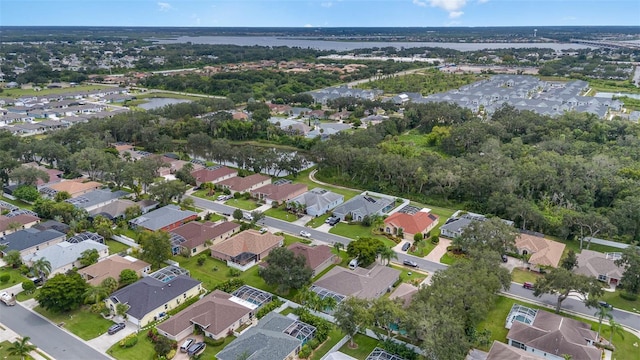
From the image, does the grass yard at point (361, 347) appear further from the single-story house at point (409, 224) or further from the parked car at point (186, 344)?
the single-story house at point (409, 224)

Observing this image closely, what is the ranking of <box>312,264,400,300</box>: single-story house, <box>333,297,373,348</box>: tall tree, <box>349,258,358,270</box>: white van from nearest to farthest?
<box>333,297,373,348</box>: tall tree → <box>312,264,400,300</box>: single-story house → <box>349,258,358,270</box>: white van

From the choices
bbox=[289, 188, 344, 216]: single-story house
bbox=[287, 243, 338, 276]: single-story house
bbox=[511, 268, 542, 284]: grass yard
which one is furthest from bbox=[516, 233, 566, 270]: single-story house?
bbox=[289, 188, 344, 216]: single-story house

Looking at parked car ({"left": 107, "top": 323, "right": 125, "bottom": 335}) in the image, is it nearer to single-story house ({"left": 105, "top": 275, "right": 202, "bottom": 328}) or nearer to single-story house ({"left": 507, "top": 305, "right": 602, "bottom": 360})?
single-story house ({"left": 105, "top": 275, "right": 202, "bottom": 328})

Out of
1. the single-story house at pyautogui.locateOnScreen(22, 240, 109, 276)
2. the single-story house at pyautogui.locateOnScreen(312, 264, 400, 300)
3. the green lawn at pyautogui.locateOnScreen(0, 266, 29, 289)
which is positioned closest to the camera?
the single-story house at pyautogui.locateOnScreen(312, 264, 400, 300)

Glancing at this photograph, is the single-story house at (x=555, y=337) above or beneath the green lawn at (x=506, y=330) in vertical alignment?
above

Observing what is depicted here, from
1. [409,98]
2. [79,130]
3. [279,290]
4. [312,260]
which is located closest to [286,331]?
[279,290]

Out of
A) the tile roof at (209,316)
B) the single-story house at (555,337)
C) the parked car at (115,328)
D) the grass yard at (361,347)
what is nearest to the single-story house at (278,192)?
the tile roof at (209,316)

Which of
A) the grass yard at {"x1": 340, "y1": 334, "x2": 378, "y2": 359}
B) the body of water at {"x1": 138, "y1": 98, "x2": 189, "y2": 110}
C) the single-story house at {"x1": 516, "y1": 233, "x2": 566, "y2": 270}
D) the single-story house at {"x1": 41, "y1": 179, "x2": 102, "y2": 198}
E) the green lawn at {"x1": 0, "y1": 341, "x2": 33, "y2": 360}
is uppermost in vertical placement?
the body of water at {"x1": 138, "y1": 98, "x2": 189, "y2": 110}

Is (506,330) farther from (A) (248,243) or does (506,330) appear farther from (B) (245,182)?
(B) (245,182)
